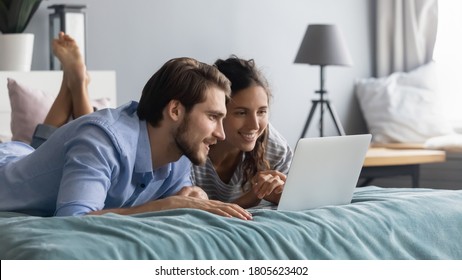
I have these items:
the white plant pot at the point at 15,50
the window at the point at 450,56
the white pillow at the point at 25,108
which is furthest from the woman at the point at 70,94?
the window at the point at 450,56

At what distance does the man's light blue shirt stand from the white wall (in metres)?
2.09

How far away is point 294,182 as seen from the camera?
226 cm

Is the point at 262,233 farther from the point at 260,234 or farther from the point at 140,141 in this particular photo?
the point at 140,141

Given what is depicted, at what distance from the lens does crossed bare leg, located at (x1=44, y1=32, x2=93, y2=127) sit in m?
3.44

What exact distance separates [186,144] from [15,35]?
1.98m

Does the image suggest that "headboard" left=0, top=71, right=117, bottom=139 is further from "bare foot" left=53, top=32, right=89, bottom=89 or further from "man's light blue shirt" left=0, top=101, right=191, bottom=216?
"man's light blue shirt" left=0, top=101, right=191, bottom=216

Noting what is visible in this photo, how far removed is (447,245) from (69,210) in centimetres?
97

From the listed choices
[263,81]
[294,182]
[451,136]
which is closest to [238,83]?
[263,81]

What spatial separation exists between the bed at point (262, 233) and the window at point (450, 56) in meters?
3.15

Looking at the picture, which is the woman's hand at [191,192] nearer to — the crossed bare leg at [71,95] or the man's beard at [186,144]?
the man's beard at [186,144]

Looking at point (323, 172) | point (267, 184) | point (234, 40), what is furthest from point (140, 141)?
point (234, 40)

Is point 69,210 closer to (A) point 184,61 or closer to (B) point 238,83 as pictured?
(A) point 184,61

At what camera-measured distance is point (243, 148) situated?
2715 millimetres

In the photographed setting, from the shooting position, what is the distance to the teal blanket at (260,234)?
1.82 metres
